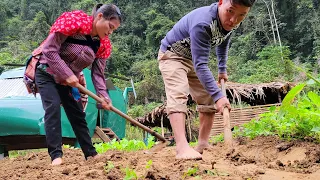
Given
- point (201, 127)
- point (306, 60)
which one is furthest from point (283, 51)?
point (201, 127)

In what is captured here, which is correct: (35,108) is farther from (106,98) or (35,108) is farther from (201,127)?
(201,127)

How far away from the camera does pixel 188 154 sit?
262 cm

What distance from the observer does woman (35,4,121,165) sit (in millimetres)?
3057

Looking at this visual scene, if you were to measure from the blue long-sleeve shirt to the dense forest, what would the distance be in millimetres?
16694

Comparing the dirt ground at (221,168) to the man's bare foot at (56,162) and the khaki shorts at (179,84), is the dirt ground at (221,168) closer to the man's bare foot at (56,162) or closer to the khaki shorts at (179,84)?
the man's bare foot at (56,162)

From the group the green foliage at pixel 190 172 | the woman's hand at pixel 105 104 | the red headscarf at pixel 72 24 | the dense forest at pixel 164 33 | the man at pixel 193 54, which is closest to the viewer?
the green foliage at pixel 190 172

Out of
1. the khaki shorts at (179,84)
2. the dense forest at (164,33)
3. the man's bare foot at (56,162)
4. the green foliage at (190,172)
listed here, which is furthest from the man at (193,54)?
the dense forest at (164,33)

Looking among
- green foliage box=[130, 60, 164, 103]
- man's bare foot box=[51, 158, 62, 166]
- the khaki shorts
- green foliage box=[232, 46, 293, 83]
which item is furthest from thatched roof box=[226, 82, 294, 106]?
green foliage box=[130, 60, 164, 103]

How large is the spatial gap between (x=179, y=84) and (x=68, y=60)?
99 centimetres

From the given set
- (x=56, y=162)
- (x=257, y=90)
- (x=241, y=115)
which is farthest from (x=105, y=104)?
(x=257, y=90)

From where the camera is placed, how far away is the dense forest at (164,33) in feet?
75.2

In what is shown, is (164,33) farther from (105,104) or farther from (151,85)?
(105,104)

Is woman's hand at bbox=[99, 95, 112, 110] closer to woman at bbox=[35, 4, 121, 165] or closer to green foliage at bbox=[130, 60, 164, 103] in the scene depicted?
woman at bbox=[35, 4, 121, 165]

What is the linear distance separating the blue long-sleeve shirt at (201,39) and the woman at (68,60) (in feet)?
1.85
